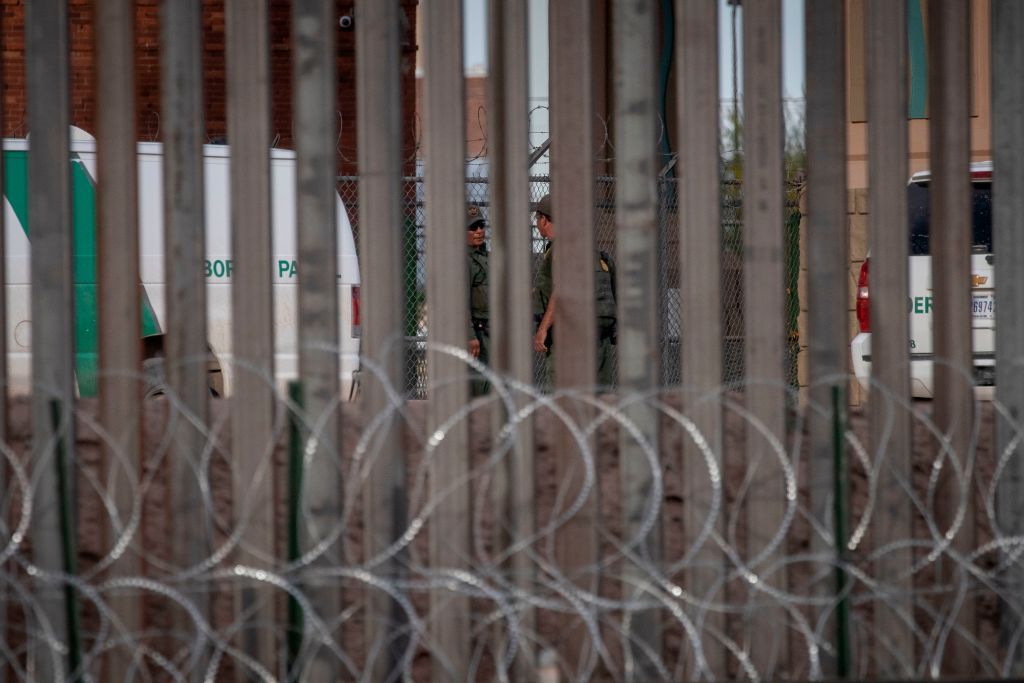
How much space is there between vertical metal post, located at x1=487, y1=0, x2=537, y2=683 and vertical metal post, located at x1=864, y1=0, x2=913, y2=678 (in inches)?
36.8

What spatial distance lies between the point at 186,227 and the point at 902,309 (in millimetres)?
1871

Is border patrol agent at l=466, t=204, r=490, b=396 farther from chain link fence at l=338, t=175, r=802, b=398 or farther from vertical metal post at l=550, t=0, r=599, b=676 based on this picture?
vertical metal post at l=550, t=0, r=599, b=676

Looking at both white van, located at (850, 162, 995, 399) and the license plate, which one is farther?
the license plate

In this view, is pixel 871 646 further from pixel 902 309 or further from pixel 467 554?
pixel 467 554

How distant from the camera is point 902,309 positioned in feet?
11.8

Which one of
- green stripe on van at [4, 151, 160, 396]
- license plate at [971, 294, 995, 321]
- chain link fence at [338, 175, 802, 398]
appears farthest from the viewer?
chain link fence at [338, 175, 802, 398]

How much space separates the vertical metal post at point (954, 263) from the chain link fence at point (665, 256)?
5.34 meters

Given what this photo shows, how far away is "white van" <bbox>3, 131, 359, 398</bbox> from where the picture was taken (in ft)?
24.5

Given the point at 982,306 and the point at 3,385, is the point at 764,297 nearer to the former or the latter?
the point at 3,385

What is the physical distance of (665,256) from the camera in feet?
32.5

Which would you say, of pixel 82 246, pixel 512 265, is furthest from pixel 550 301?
pixel 512 265

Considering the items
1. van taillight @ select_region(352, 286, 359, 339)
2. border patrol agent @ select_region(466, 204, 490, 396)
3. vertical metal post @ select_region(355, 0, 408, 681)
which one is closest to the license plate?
border patrol agent @ select_region(466, 204, 490, 396)

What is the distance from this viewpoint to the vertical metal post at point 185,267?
133 inches

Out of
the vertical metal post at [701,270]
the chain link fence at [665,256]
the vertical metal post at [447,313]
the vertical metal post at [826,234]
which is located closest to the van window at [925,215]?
the chain link fence at [665,256]
